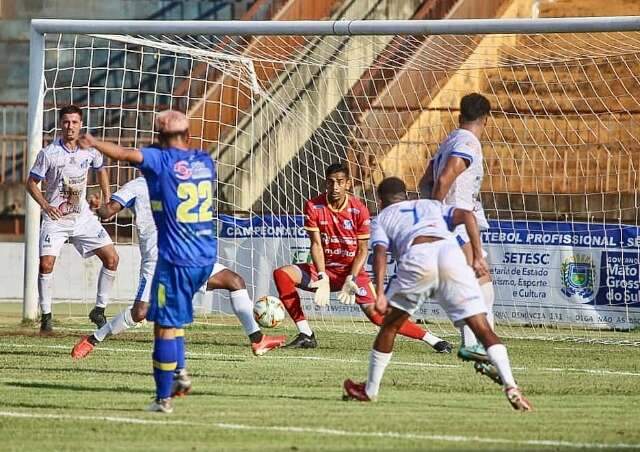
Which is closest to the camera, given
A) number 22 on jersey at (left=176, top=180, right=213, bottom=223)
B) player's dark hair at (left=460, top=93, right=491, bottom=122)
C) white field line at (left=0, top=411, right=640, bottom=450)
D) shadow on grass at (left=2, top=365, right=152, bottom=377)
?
white field line at (left=0, top=411, right=640, bottom=450)

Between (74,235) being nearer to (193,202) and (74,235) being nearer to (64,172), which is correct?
(64,172)

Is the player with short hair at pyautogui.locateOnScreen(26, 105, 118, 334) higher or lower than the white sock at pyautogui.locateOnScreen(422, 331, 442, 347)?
higher

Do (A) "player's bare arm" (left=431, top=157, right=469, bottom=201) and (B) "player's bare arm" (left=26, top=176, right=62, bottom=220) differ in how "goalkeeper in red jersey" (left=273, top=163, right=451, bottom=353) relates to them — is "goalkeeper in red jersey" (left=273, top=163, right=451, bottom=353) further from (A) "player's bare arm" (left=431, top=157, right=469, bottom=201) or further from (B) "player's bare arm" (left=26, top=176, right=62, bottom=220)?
(A) "player's bare arm" (left=431, top=157, right=469, bottom=201)

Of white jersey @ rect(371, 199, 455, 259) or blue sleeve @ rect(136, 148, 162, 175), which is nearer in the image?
blue sleeve @ rect(136, 148, 162, 175)

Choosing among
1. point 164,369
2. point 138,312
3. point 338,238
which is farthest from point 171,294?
point 338,238

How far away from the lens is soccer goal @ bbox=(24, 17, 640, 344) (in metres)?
19.9

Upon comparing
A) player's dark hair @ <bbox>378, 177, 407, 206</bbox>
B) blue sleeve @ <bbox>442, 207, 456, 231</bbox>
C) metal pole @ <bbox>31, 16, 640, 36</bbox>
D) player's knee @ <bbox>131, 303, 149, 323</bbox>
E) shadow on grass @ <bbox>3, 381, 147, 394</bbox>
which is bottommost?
shadow on grass @ <bbox>3, 381, 147, 394</bbox>

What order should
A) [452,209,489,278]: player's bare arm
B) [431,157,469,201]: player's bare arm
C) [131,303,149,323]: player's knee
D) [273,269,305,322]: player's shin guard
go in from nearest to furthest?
[452,209,489,278]: player's bare arm, [431,157,469,201]: player's bare arm, [131,303,149,323]: player's knee, [273,269,305,322]: player's shin guard

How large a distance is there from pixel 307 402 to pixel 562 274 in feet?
32.9

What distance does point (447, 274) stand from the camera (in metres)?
10.3

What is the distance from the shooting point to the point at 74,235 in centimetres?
1720

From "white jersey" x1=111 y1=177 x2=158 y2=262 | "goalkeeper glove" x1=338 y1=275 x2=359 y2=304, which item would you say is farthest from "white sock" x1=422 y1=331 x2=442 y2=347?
"goalkeeper glove" x1=338 y1=275 x2=359 y2=304

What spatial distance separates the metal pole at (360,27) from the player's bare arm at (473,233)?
5802mm

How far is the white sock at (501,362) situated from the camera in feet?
33.3
